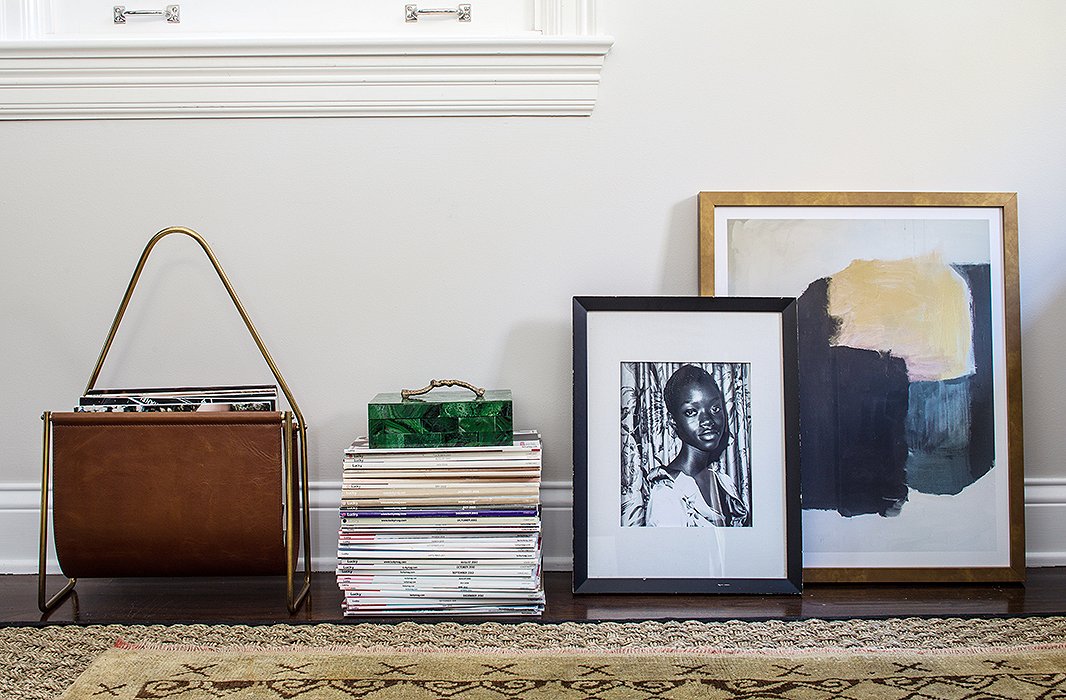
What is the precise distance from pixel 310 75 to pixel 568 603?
3.43 feet

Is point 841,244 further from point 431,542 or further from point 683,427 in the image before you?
point 431,542

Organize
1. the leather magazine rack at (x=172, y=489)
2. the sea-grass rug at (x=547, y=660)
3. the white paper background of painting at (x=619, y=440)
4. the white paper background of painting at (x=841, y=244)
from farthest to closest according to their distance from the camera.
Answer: the white paper background of painting at (x=841, y=244), the white paper background of painting at (x=619, y=440), the leather magazine rack at (x=172, y=489), the sea-grass rug at (x=547, y=660)

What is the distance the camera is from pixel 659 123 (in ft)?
5.32

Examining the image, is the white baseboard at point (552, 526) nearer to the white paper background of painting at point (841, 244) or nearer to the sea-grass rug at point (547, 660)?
the white paper background of painting at point (841, 244)

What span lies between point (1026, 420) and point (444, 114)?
124 cm

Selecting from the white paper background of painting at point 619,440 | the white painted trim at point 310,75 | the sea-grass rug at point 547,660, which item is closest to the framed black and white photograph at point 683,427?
the white paper background of painting at point 619,440

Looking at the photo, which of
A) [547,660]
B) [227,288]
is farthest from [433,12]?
[547,660]

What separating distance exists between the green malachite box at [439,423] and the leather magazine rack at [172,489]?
0.15 metres

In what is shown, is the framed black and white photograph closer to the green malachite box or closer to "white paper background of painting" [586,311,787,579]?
"white paper background of painting" [586,311,787,579]

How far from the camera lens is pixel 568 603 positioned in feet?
4.66

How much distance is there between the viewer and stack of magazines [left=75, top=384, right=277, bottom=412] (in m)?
1.37

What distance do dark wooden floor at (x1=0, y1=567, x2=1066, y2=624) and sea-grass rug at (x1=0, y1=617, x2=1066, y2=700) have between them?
55 mm

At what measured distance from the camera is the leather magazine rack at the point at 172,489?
4.39 ft

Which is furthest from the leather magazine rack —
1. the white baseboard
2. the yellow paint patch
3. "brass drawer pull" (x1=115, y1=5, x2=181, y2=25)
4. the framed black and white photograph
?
the yellow paint patch
